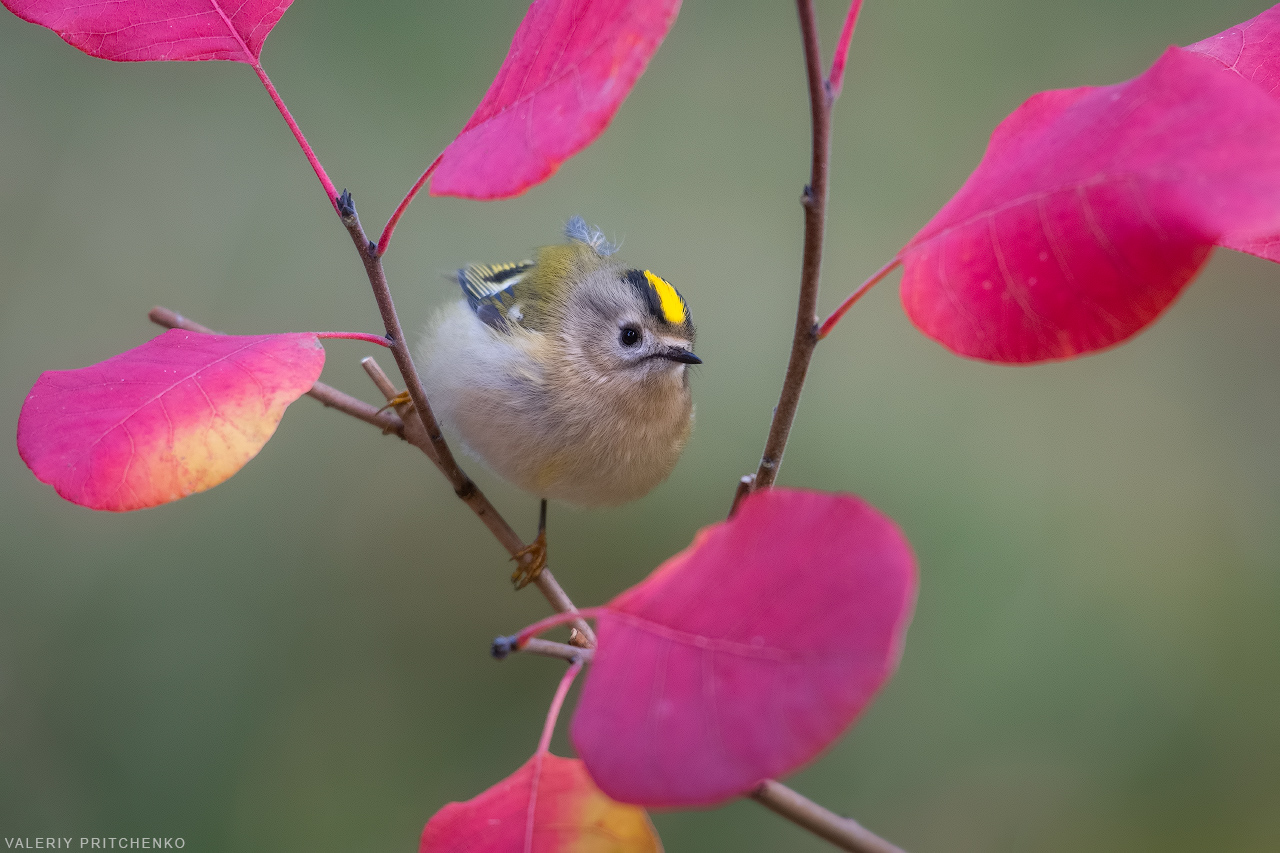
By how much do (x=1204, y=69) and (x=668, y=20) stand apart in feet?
0.69

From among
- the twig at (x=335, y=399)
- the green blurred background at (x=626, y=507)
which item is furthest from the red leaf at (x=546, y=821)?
the green blurred background at (x=626, y=507)

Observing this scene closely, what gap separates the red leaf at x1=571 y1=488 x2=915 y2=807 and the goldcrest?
0.69m

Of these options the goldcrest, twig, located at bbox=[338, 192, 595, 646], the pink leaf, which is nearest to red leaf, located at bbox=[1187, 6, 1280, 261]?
the pink leaf

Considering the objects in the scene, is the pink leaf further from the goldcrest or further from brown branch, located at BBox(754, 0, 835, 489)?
the goldcrest

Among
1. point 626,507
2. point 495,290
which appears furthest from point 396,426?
point 626,507

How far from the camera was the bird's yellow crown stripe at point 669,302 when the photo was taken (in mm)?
1143

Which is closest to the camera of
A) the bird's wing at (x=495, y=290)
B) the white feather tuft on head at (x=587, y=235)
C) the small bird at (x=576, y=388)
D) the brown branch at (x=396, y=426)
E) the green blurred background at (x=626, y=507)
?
the brown branch at (x=396, y=426)

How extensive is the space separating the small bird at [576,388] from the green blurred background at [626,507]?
1.43 feet

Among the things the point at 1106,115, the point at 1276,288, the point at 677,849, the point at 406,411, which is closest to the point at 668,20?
the point at 1106,115

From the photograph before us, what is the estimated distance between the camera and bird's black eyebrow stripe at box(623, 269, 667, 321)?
1.14 metres

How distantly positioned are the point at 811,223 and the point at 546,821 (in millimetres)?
307

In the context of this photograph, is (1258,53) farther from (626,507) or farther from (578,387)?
(626,507)

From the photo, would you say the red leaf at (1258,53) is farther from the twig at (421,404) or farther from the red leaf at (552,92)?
the twig at (421,404)

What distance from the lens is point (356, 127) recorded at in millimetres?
1791
